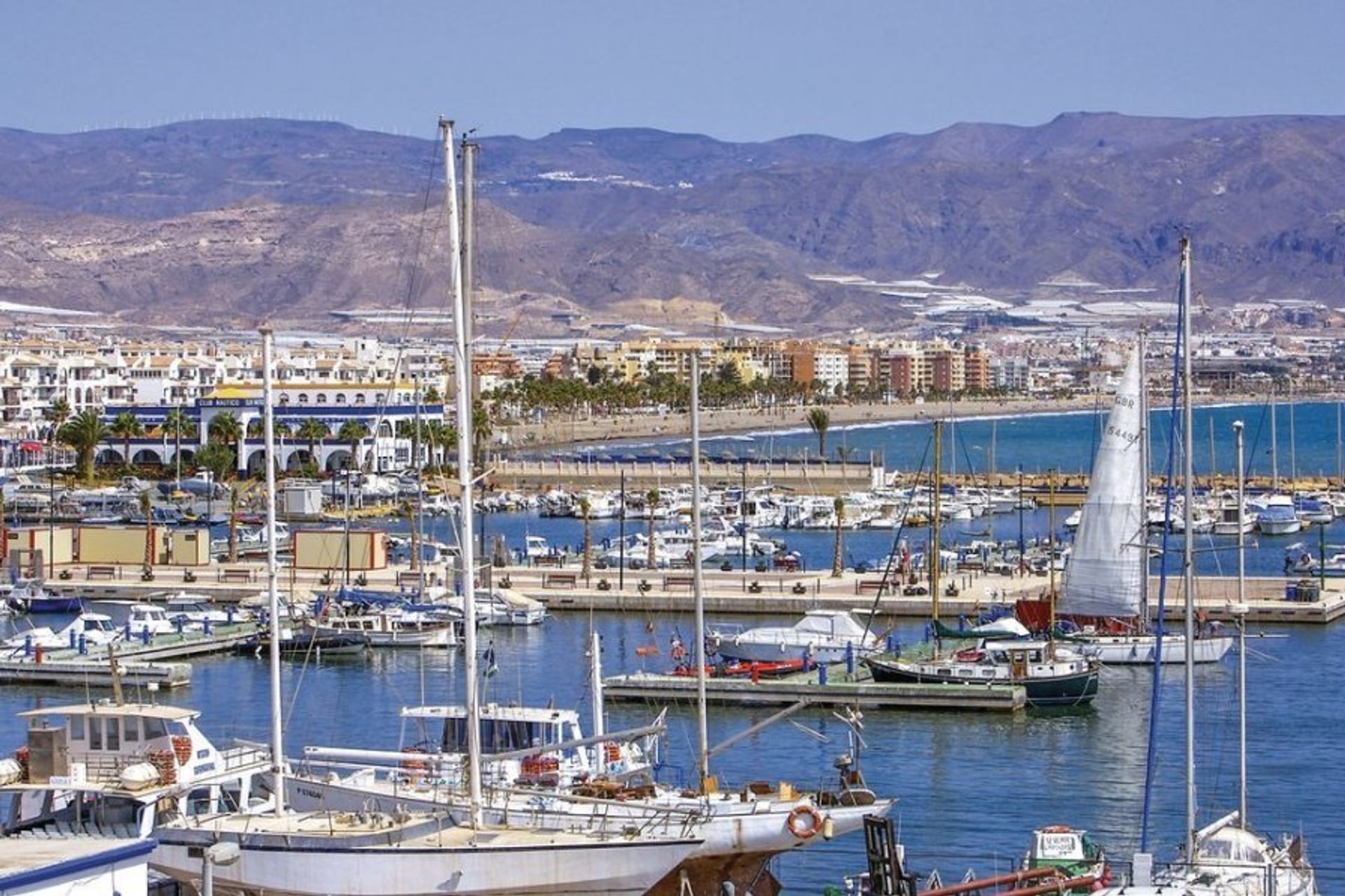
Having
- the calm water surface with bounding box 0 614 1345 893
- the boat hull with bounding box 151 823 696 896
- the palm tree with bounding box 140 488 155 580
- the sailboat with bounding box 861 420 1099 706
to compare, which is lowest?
the calm water surface with bounding box 0 614 1345 893

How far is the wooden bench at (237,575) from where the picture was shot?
46344 millimetres

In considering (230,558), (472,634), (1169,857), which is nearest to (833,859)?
(1169,857)

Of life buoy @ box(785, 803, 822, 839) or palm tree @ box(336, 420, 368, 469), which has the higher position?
palm tree @ box(336, 420, 368, 469)

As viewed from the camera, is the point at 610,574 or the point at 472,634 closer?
the point at 472,634

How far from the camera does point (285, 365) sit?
10012 centimetres

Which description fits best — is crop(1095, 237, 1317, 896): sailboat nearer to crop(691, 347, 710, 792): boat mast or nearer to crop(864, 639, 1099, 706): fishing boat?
crop(691, 347, 710, 792): boat mast

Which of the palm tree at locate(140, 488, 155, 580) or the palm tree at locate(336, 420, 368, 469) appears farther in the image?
the palm tree at locate(336, 420, 368, 469)

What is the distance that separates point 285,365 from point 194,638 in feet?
209

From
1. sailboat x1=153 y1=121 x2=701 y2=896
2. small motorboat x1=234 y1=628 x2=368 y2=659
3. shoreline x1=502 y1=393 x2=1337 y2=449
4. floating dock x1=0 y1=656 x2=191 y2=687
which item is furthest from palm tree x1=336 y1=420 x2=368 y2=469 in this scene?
sailboat x1=153 y1=121 x2=701 y2=896

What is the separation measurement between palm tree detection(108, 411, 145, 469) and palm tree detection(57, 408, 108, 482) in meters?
0.71

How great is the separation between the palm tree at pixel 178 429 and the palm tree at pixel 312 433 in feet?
10.4

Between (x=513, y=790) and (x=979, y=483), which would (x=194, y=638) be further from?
(x=979, y=483)

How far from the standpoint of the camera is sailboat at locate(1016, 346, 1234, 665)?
35031 millimetres

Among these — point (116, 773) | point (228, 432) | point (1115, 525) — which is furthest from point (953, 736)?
point (228, 432)
